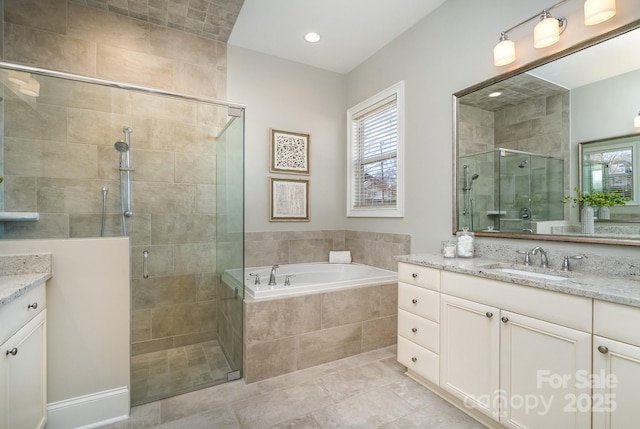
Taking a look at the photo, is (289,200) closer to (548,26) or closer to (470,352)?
(470,352)

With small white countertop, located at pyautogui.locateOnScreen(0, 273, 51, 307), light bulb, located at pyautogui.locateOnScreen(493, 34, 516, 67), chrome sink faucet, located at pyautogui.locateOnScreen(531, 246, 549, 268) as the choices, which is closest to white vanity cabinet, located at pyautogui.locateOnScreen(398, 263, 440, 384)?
chrome sink faucet, located at pyautogui.locateOnScreen(531, 246, 549, 268)

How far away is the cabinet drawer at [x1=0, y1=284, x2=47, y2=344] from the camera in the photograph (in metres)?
1.15

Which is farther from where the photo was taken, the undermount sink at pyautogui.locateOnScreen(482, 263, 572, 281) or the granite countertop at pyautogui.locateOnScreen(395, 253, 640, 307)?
the undermount sink at pyautogui.locateOnScreen(482, 263, 572, 281)

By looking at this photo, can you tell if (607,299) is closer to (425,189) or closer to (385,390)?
(385,390)

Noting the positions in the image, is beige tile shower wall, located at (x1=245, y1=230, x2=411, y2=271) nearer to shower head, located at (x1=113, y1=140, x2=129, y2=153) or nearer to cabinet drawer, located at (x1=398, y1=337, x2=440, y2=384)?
cabinet drawer, located at (x1=398, y1=337, x2=440, y2=384)

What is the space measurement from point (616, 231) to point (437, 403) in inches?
Result: 55.4

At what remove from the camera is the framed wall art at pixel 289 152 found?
3.25m

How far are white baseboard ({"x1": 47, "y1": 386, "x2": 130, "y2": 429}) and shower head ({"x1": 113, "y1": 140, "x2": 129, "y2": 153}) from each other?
5.58 ft

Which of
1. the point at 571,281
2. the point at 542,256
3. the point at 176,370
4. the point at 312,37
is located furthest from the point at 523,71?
the point at 176,370

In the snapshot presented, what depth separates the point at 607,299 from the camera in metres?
1.11

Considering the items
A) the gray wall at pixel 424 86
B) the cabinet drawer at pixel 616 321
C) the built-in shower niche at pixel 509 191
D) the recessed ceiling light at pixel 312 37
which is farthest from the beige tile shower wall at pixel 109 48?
the cabinet drawer at pixel 616 321

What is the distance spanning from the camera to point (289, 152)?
11.0ft

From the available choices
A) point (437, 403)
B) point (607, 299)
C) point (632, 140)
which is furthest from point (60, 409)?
point (632, 140)

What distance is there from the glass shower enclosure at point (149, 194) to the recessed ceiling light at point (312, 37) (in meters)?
1.29
